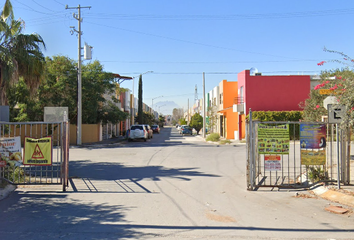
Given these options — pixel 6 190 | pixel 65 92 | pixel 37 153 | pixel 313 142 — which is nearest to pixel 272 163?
pixel 313 142

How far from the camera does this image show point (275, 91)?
109ft

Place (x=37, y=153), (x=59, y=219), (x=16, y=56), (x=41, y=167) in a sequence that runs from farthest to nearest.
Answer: (x=16, y=56), (x=41, y=167), (x=37, y=153), (x=59, y=219)

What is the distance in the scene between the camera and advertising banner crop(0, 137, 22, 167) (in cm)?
937

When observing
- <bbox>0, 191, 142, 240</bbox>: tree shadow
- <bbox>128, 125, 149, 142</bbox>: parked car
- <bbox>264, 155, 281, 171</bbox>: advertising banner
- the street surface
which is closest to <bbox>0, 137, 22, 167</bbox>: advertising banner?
the street surface

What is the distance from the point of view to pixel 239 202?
320 inches

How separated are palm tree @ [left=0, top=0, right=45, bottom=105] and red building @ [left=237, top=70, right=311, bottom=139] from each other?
72.2 feet

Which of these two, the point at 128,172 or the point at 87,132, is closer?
the point at 128,172

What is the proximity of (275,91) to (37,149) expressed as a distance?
27932 mm

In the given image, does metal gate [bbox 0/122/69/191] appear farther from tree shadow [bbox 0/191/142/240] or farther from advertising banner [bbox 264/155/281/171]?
advertising banner [bbox 264/155/281/171]

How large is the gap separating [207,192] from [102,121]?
24125 millimetres

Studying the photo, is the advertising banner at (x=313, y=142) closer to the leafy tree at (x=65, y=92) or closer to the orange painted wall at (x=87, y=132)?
the leafy tree at (x=65, y=92)

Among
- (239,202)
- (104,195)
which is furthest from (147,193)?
(239,202)

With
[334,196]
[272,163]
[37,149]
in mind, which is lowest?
[334,196]

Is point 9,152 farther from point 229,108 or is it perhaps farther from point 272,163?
point 229,108
